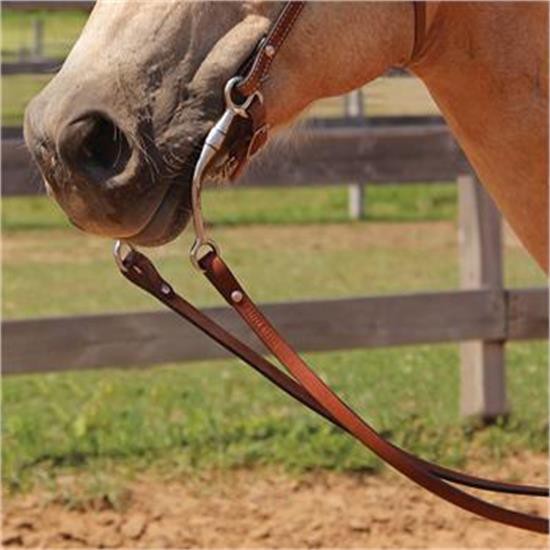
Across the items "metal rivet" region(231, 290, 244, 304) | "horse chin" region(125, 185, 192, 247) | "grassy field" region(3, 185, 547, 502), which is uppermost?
"horse chin" region(125, 185, 192, 247)

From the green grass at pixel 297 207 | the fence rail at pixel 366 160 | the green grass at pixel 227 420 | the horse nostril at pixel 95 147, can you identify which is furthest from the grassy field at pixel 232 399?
the green grass at pixel 297 207

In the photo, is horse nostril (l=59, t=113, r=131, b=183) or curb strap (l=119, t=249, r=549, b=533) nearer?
horse nostril (l=59, t=113, r=131, b=183)

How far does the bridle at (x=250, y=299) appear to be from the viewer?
2369mm

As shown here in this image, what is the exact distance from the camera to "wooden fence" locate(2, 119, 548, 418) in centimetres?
554

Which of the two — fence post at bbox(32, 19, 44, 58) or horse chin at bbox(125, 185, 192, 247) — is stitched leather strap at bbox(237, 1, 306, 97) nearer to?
horse chin at bbox(125, 185, 192, 247)

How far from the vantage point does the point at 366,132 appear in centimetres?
595

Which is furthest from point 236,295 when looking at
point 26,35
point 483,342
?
point 26,35

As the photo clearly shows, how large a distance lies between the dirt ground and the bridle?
2060mm

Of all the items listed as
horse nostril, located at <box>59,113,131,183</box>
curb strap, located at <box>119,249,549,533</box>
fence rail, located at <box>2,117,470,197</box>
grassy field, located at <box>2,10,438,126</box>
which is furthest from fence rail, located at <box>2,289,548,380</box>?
horse nostril, located at <box>59,113,131,183</box>

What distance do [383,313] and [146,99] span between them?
363 centimetres

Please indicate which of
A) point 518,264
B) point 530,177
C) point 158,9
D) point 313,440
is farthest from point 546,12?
point 518,264

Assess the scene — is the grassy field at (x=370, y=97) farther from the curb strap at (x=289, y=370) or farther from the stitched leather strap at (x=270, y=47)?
the curb strap at (x=289, y=370)

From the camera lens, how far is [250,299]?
2.58 meters

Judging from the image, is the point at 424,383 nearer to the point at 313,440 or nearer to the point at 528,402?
the point at 528,402
